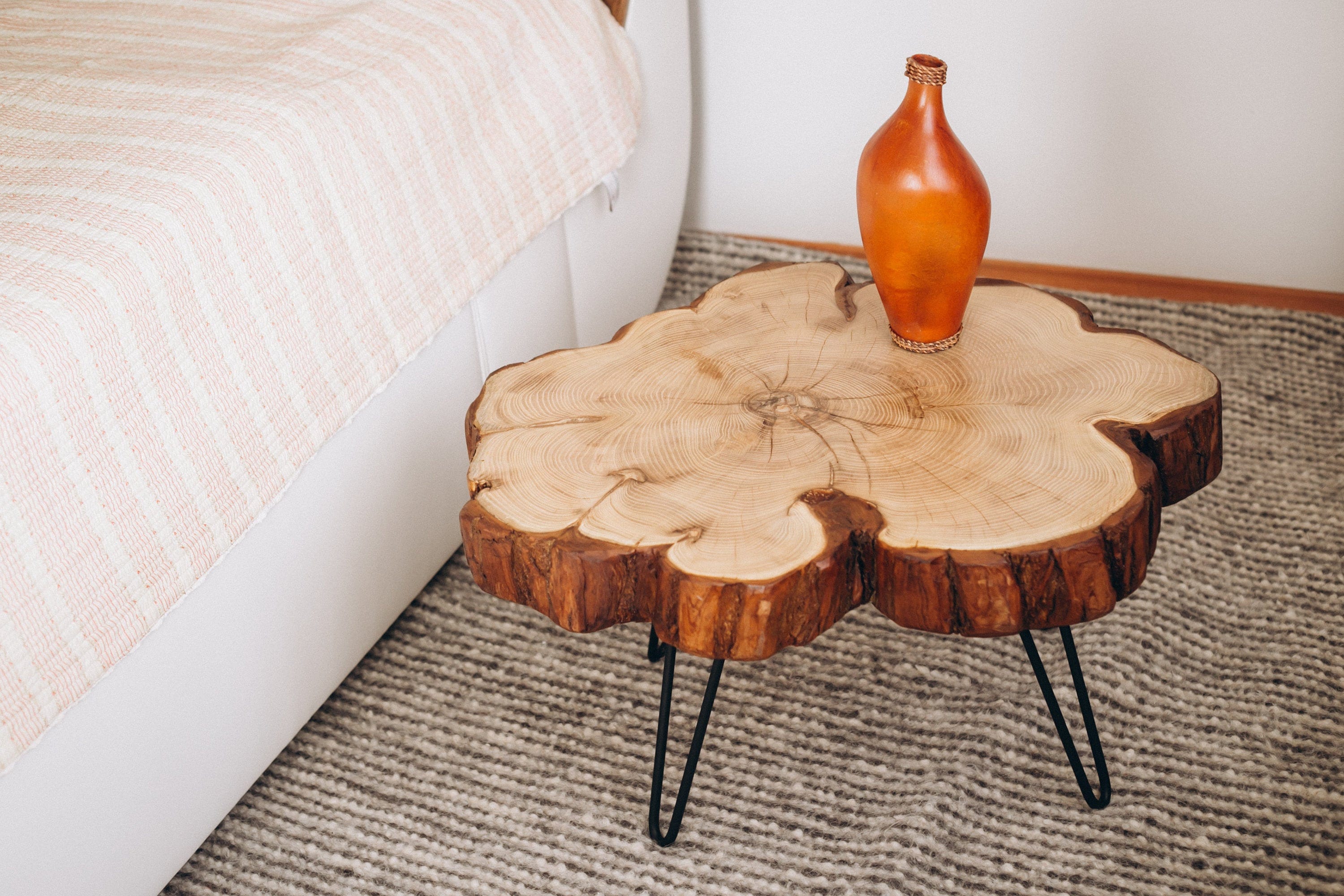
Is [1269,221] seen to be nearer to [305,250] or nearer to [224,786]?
[305,250]

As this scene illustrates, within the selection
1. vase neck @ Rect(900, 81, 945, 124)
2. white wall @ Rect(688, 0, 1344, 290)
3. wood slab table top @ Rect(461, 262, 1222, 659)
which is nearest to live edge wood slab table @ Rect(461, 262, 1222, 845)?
wood slab table top @ Rect(461, 262, 1222, 659)

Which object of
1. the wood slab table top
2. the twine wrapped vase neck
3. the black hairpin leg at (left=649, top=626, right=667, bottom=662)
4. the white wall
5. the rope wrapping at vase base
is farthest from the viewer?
the white wall

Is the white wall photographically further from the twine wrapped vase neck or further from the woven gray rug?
the twine wrapped vase neck

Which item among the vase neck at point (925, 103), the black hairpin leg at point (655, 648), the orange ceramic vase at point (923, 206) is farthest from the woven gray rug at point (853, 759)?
the vase neck at point (925, 103)

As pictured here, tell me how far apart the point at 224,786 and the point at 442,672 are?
0.30m

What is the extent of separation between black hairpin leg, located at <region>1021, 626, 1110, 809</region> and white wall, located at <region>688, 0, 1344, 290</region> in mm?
926

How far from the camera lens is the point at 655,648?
125 cm

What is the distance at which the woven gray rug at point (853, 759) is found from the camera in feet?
3.33

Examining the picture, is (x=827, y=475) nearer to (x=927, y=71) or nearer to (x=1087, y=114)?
(x=927, y=71)

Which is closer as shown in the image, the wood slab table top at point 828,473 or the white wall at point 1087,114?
the wood slab table top at point 828,473

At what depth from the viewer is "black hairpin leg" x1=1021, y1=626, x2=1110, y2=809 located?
0.97 meters

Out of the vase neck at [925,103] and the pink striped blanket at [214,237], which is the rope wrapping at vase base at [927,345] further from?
the pink striped blanket at [214,237]

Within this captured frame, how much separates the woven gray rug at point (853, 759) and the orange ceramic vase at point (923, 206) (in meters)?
0.45

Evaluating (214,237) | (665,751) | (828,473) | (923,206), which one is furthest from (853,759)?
(214,237)
